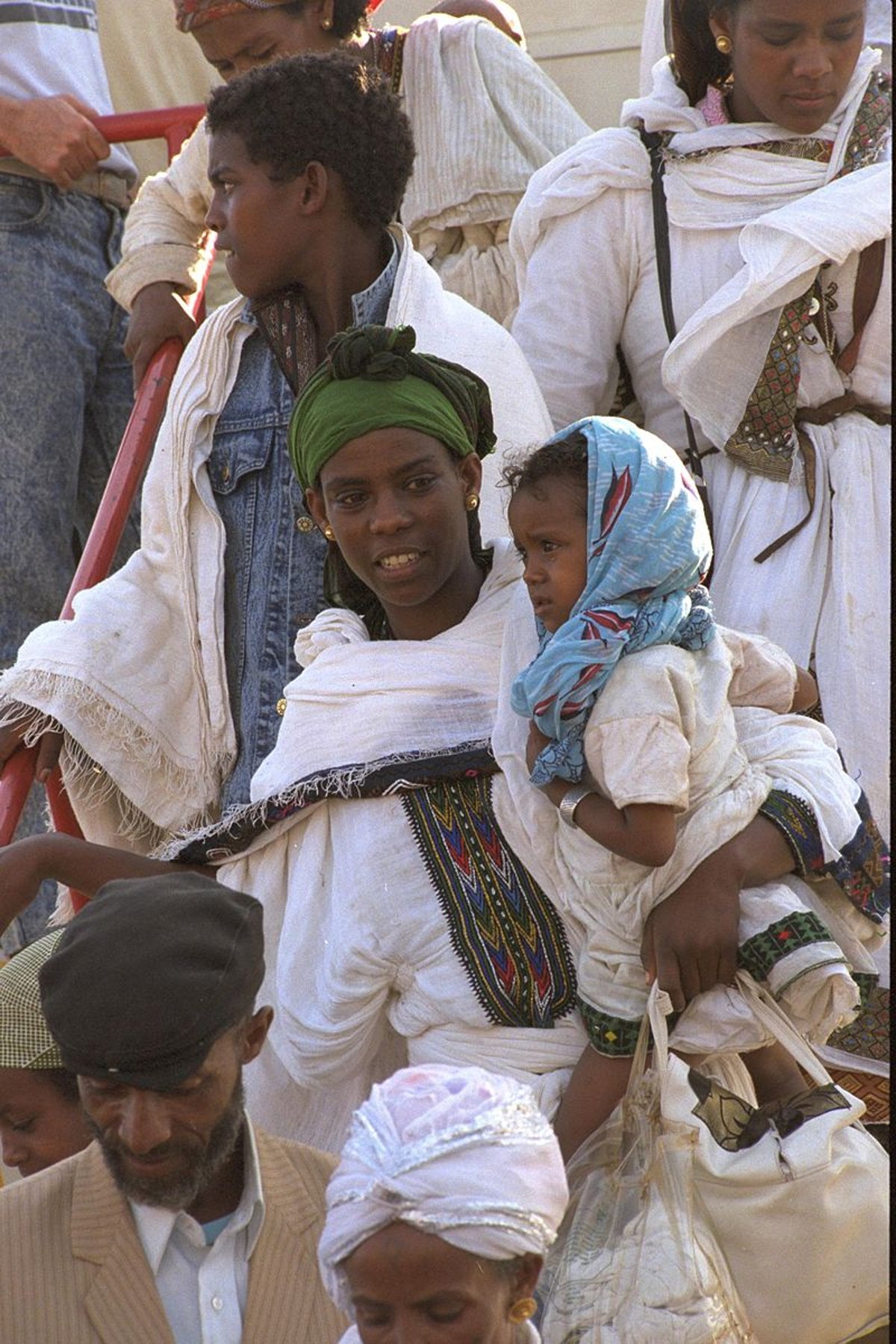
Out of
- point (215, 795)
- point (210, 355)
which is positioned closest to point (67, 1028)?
point (215, 795)

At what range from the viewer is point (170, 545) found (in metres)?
4.40

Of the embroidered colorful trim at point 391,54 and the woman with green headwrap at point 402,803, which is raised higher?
the embroidered colorful trim at point 391,54

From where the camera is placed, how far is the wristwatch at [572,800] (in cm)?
324

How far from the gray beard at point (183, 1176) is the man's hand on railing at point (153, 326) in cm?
252

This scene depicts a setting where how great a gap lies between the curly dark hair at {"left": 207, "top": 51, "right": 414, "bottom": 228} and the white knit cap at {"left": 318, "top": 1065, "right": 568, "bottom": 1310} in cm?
226

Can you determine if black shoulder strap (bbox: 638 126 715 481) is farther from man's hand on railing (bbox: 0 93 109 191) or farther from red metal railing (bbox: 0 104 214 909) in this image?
man's hand on railing (bbox: 0 93 109 191)

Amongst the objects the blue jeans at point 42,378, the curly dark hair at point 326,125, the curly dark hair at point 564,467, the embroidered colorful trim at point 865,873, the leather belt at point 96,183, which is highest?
the curly dark hair at point 326,125

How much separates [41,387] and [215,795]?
185 centimetres

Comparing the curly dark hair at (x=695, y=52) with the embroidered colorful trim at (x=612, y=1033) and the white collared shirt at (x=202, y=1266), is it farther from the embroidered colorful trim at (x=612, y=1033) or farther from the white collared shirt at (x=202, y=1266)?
the white collared shirt at (x=202, y=1266)

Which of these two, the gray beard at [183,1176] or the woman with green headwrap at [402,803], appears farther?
the woman with green headwrap at [402,803]

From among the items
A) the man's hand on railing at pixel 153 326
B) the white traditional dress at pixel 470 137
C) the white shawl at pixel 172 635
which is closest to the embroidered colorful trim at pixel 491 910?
the white shawl at pixel 172 635

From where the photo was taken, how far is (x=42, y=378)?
5.74 m

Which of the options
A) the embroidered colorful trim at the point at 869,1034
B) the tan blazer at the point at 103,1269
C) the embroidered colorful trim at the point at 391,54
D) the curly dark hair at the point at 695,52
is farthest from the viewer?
the embroidered colorful trim at the point at 391,54

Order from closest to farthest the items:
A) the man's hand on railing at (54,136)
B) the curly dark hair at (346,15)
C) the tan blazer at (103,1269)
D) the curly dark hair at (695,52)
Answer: the tan blazer at (103,1269), the curly dark hair at (695,52), the curly dark hair at (346,15), the man's hand on railing at (54,136)
